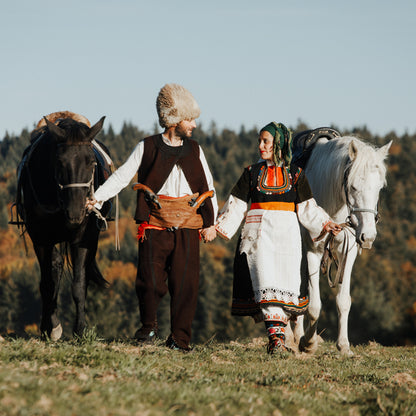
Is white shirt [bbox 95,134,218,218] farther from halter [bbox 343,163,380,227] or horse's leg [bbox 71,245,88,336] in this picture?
halter [bbox 343,163,380,227]

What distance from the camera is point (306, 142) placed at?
8617 millimetres

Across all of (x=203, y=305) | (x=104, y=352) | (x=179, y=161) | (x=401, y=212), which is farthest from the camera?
(x=401, y=212)

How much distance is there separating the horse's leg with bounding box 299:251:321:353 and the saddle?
1322 mm

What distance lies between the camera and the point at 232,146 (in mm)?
182625

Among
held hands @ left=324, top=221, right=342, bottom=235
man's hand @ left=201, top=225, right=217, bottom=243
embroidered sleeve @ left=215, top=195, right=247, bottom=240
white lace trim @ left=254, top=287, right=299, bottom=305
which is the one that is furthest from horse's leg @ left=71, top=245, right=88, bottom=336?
held hands @ left=324, top=221, right=342, bottom=235

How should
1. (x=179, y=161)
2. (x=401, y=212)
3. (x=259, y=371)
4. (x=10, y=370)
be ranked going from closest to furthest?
(x=10, y=370) < (x=259, y=371) < (x=179, y=161) < (x=401, y=212)

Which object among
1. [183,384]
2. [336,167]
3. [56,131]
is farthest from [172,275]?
[336,167]

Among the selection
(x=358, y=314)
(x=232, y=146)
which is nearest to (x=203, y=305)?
(x=358, y=314)

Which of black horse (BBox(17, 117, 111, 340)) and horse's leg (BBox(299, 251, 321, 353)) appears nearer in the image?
black horse (BBox(17, 117, 111, 340))

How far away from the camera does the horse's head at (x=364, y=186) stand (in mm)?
6856

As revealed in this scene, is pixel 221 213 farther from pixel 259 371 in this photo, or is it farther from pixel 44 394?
pixel 44 394

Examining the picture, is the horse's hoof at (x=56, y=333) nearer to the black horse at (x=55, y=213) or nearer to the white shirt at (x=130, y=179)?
the black horse at (x=55, y=213)

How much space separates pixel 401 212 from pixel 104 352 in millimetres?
116698

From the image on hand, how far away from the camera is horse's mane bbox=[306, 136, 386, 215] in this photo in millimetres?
7102
